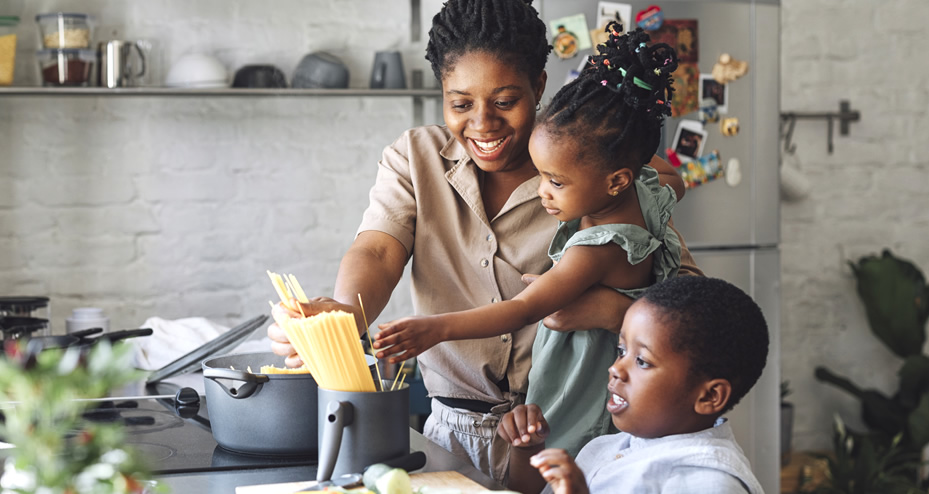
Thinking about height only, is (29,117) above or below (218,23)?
below

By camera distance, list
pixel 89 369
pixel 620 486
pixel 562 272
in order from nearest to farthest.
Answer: pixel 89 369 → pixel 620 486 → pixel 562 272

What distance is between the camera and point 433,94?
2.95m

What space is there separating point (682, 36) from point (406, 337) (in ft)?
6.43

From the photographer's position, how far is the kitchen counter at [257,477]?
3.18ft

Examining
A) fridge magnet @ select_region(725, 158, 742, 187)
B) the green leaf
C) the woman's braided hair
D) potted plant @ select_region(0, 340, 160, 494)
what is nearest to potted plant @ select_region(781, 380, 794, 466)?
the green leaf

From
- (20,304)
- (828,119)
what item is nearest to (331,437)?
(20,304)

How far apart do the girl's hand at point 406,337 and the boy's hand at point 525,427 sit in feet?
0.58

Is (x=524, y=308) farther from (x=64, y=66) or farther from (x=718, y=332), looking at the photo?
(x=64, y=66)

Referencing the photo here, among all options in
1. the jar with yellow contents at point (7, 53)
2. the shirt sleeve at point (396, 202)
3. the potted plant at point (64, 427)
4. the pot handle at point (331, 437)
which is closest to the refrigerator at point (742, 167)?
the shirt sleeve at point (396, 202)

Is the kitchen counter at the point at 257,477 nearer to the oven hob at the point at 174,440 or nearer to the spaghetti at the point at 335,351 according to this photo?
the oven hob at the point at 174,440

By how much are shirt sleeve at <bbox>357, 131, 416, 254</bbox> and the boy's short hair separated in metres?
0.49

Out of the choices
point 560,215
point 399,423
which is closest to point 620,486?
point 399,423

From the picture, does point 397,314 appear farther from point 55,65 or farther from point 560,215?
point 560,215

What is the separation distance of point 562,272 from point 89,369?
0.85 metres
